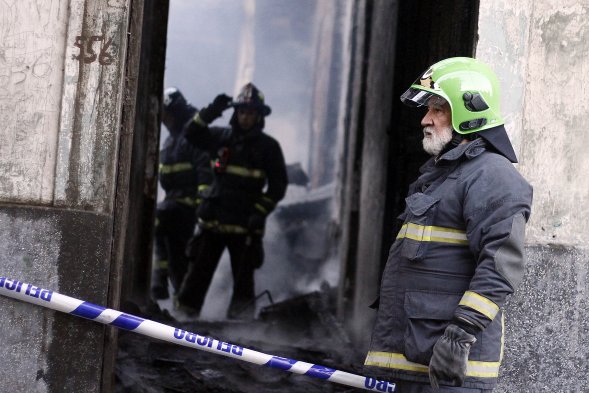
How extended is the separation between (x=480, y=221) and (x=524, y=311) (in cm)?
134

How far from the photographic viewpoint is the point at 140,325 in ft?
11.8

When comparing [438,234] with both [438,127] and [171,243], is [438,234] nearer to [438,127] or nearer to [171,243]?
[438,127]

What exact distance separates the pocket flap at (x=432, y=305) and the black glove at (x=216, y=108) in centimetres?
487

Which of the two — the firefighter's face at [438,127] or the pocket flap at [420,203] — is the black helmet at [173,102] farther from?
the pocket flap at [420,203]

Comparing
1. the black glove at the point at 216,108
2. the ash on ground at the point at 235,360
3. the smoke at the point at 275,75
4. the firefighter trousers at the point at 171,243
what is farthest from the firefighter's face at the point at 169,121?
the smoke at the point at 275,75

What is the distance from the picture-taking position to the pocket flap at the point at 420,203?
9.80 feet

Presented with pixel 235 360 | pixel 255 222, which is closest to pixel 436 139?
pixel 235 360

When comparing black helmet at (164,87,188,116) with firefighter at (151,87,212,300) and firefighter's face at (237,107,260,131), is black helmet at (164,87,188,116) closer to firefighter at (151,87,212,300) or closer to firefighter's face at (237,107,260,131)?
firefighter at (151,87,212,300)

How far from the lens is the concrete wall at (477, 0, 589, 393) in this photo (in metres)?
4.04

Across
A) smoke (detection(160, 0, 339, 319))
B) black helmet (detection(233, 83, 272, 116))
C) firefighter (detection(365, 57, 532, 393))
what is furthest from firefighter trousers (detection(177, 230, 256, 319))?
firefighter (detection(365, 57, 532, 393))

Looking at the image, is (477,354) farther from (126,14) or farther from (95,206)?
(126,14)

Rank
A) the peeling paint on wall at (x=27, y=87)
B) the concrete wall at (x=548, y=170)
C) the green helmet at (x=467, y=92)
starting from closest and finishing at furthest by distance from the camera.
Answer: the green helmet at (x=467, y=92) < the peeling paint on wall at (x=27, y=87) < the concrete wall at (x=548, y=170)

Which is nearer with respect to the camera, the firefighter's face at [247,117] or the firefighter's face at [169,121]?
the firefighter's face at [247,117]

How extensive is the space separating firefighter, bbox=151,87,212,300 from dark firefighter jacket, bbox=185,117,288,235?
29.7 inches
